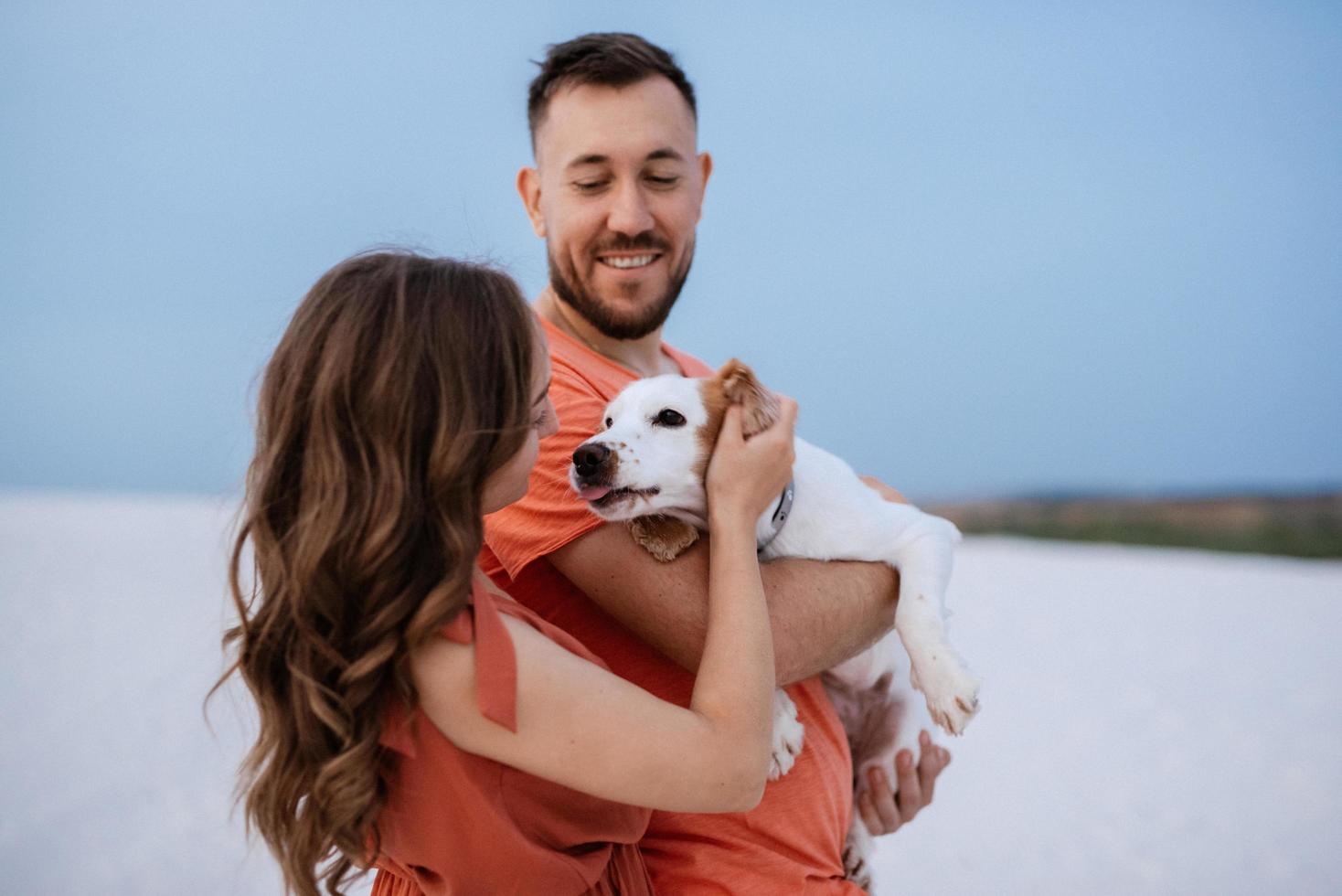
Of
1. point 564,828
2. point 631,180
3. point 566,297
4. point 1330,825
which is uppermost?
point 631,180

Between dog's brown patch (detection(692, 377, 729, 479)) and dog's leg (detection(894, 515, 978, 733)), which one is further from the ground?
dog's brown patch (detection(692, 377, 729, 479))

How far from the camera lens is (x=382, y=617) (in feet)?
4.14

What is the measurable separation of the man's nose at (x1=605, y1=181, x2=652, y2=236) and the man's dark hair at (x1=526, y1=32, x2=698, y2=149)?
22cm

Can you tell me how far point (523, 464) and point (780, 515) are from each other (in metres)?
0.74

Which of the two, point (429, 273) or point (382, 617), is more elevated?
point (429, 273)

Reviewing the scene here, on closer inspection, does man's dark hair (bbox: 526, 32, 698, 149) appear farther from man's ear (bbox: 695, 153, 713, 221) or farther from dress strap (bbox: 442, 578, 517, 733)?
dress strap (bbox: 442, 578, 517, 733)

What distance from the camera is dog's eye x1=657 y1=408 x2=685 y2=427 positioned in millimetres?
1990

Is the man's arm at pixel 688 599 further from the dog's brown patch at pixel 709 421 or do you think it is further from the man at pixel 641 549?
the dog's brown patch at pixel 709 421

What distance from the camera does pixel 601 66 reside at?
2217mm

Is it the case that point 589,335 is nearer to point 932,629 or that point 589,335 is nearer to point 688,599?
point 688,599

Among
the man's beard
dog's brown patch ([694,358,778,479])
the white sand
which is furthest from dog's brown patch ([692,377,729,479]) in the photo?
the white sand

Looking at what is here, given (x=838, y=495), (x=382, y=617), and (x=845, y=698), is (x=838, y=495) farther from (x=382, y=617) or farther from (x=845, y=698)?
Answer: (x=382, y=617)

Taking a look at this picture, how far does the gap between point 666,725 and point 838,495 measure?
0.96 m

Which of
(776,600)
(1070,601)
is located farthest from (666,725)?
(1070,601)
